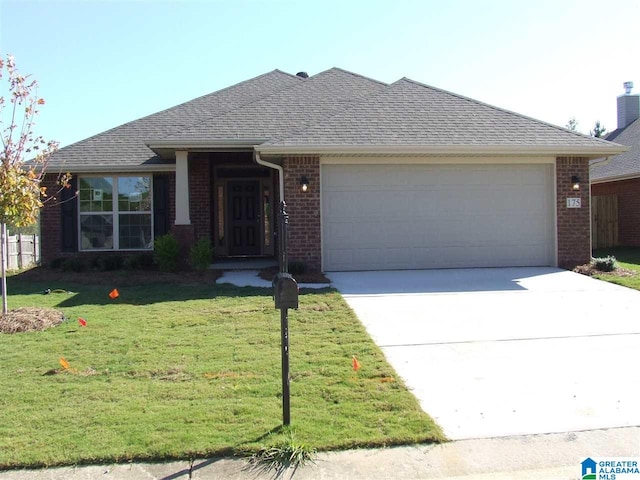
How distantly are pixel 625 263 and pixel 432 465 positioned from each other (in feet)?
42.0

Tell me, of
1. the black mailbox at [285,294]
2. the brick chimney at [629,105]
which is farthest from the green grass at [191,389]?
the brick chimney at [629,105]

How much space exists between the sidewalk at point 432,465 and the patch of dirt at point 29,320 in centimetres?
445

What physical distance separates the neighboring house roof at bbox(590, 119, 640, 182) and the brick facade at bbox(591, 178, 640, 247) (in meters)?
0.47

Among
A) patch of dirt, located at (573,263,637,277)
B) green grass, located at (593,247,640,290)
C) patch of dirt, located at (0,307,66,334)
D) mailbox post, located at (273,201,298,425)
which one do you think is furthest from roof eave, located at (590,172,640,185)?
patch of dirt, located at (0,307,66,334)

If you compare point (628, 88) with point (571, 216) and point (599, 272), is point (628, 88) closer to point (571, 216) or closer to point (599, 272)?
point (571, 216)

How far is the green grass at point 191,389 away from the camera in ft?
13.2

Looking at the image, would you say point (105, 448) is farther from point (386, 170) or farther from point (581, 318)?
point (386, 170)

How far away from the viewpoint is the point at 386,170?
12453mm

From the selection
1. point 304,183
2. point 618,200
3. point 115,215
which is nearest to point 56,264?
point 115,215

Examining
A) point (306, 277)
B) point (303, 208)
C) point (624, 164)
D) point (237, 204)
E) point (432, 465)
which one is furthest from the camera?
point (624, 164)

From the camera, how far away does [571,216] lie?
12.8 m

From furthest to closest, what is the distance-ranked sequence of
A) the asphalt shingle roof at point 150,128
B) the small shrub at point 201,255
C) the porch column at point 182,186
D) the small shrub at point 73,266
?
the asphalt shingle roof at point 150,128
the small shrub at point 73,266
the porch column at point 182,186
the small shrub at point 201,255

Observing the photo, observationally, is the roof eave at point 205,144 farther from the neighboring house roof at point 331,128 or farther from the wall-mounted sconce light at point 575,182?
the wall-mounted sconce light at point 575,182

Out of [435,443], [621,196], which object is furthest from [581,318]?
[621,196]
